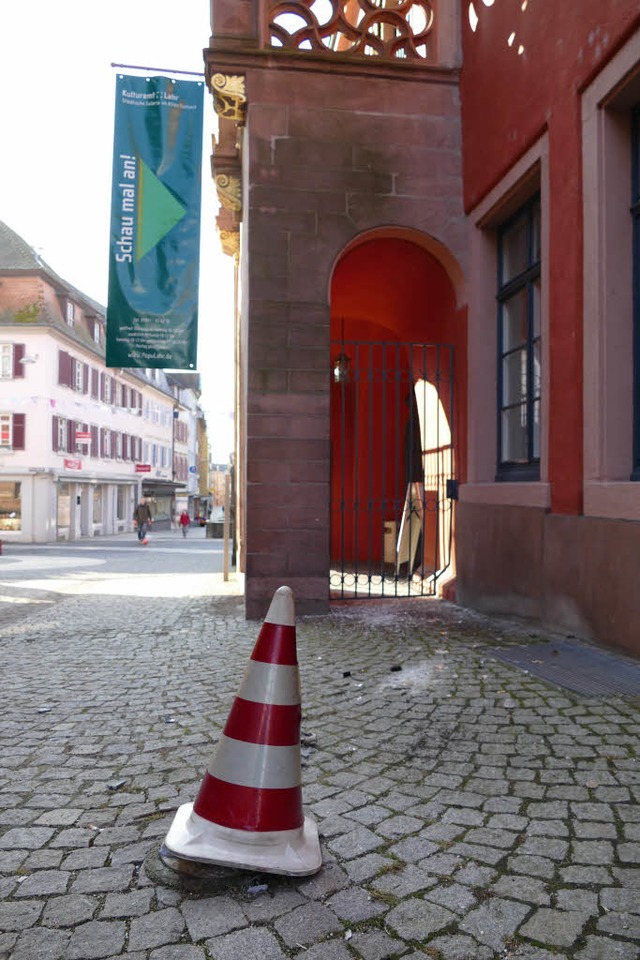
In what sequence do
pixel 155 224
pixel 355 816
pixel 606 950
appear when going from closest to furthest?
pixel 606 950, pixel 355 816, pixel 155 224

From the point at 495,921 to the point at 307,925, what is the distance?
20.7 inches

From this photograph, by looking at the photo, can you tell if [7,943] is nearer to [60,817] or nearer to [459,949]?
[60,817]

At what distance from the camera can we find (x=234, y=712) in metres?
2.28

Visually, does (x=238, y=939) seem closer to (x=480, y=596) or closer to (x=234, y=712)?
(x=234, y=712)

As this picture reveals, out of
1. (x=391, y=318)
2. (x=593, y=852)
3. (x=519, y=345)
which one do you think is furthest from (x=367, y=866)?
(x=391, y=318)

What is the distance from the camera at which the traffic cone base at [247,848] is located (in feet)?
6.89

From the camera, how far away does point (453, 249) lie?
7.23 meters

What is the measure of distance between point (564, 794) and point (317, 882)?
42.9 inches

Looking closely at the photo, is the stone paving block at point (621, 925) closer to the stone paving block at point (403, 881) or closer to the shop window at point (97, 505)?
the stone paving block at point (403, 881)

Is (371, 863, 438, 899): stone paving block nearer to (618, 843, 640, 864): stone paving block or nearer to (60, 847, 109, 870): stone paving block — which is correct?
(618, 843, 640, 864): stone paving block

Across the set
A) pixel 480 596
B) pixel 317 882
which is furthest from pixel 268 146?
pixel 317 882

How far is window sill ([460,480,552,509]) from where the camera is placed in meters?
5.62

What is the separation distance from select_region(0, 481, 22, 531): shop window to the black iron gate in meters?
21.6

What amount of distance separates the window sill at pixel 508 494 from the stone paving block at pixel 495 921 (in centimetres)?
394
